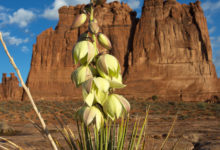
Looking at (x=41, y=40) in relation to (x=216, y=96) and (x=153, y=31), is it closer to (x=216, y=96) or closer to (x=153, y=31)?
(x=153, y=31)

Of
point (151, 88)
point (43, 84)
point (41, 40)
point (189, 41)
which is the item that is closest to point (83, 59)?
point (151, 88)

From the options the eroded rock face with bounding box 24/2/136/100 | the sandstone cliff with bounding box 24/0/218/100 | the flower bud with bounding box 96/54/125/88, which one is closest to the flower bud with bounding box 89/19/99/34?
the flower bud with bounding box 96/54/125/88

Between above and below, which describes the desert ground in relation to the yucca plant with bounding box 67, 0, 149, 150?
below

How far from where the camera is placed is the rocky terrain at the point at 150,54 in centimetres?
3122

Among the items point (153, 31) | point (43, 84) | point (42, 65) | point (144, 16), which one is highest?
point (144, 16)

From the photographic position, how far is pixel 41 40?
38.5 m

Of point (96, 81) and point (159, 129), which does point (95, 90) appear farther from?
point (159, 129)

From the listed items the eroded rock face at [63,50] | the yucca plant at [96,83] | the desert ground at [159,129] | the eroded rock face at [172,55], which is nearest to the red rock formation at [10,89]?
the eroded rock face at [63,50]

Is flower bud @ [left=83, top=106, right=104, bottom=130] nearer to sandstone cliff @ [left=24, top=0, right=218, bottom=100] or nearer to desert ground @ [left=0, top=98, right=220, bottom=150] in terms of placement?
desert ground @ [left=0, top=98, right=220, bottom=150]

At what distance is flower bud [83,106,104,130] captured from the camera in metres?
0.87

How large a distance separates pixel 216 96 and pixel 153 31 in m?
14.1

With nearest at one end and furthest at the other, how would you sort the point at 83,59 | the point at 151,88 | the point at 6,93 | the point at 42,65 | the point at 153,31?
the point at 83,59, the point at 151,88, the point at 153,31, the point at 42,65, the point at 6,93

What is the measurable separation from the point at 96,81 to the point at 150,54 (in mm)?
32825

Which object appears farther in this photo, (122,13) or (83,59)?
(122,13)
